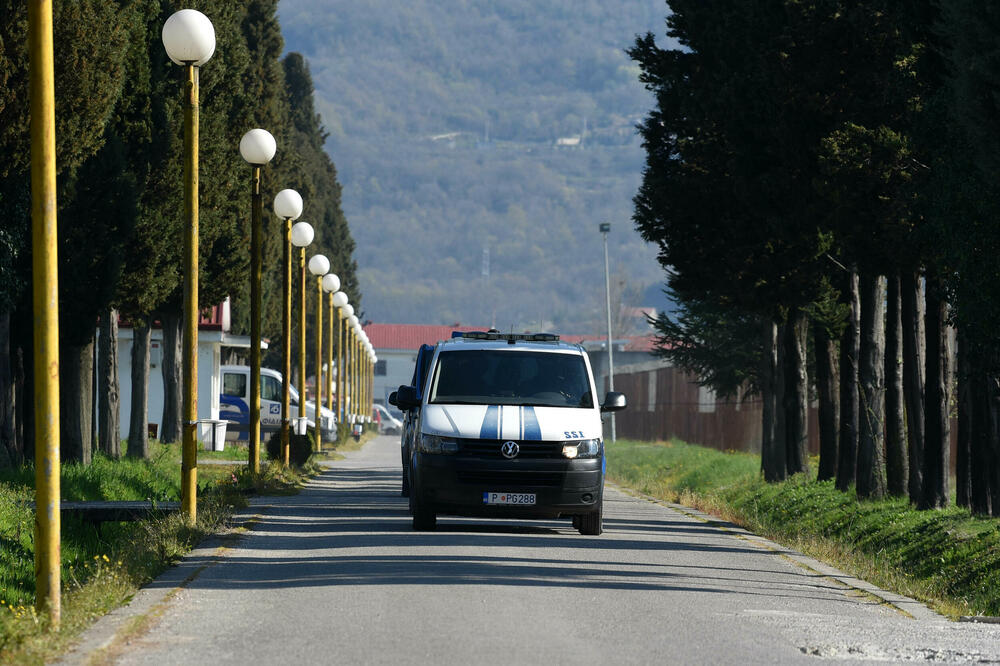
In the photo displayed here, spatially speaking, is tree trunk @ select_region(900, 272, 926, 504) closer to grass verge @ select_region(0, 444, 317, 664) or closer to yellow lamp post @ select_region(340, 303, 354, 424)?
grass verge @ select_region(0, 444, 317, 664)

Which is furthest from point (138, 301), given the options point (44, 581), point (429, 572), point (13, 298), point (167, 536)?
point (44, 581)

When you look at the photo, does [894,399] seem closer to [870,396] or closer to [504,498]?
[870,396]

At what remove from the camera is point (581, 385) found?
17734mm

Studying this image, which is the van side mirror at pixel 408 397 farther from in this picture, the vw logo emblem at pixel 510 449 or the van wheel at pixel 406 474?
the van wheel at pixel 406 474

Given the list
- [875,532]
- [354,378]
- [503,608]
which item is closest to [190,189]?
[503,608]

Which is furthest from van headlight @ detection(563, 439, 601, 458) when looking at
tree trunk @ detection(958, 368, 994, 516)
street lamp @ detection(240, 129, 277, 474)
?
street lamp @ detection(240, 129, 277, 474)

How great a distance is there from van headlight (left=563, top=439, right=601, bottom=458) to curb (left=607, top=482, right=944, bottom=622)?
2.10 metres

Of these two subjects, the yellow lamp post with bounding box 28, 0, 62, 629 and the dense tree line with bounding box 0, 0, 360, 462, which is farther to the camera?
the dense tree line with bounding box 0, 0, 360, 462

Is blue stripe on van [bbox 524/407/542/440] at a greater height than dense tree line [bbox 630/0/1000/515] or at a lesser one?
lesser

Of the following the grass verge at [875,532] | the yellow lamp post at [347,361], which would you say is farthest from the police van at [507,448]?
the yellow lamp post at [347,361]

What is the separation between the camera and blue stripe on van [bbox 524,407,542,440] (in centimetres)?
1636

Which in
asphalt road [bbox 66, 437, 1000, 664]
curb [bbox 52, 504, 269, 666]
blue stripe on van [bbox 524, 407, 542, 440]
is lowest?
asphalt road [bbox 66, 437, 1000, 664]

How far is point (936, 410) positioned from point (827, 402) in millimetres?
6753

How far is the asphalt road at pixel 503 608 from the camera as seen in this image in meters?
8.97
